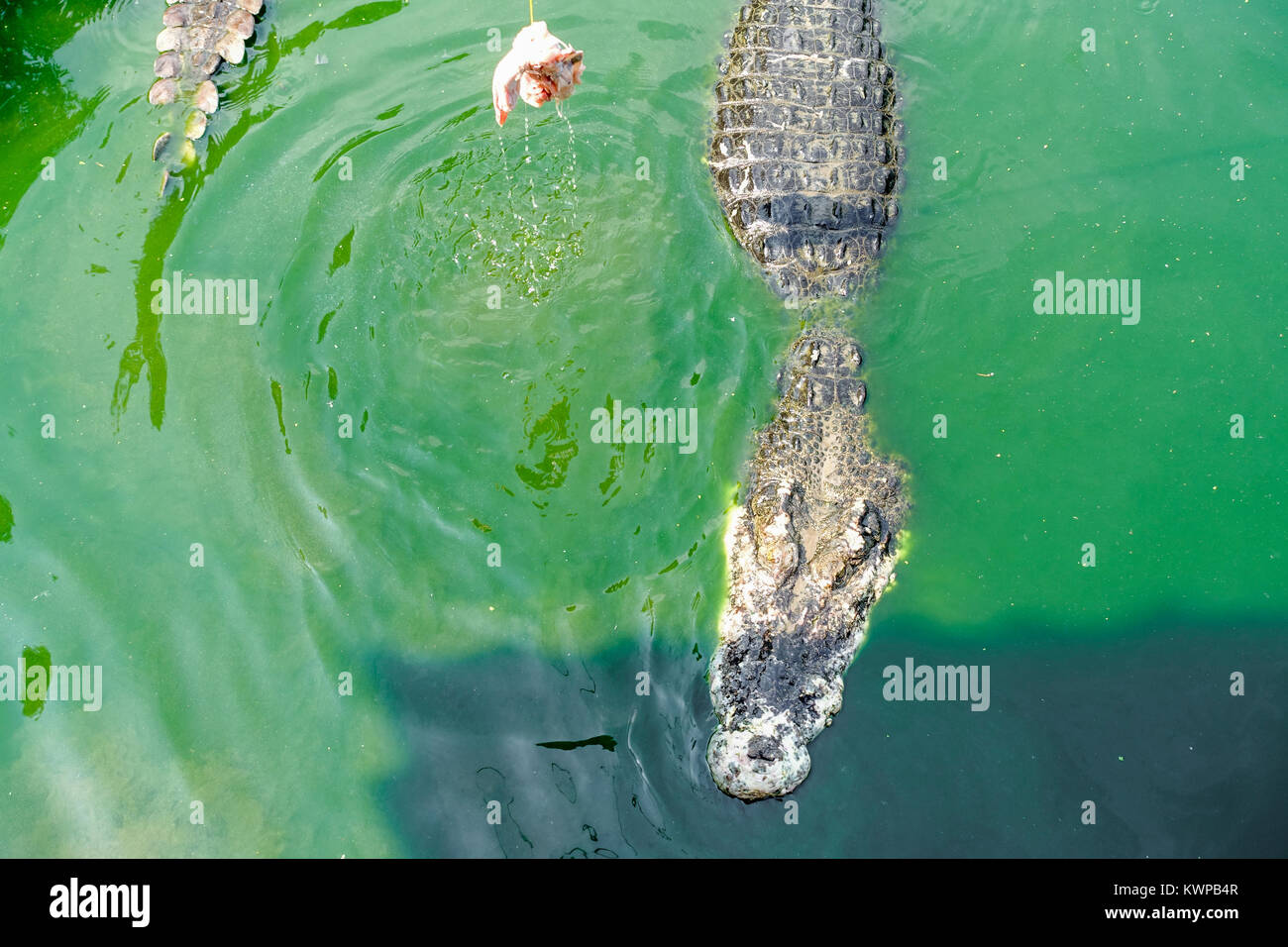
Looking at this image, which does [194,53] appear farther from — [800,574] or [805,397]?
[800,574]

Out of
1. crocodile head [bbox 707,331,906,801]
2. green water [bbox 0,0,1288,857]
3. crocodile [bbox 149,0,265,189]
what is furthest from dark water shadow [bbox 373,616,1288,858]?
crocodile [bbox 149,0,265,189]

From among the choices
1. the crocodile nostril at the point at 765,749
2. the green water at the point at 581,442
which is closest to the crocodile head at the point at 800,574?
the crocodile nostril at the point at 765,749

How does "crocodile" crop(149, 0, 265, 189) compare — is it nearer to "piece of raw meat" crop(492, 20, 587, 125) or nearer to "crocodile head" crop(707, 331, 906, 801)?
"piece of raw meat" crop(492, 20, 587, 125)

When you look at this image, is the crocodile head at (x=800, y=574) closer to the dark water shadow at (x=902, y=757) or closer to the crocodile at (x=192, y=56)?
the dark water shadow at (x=902, y=757)

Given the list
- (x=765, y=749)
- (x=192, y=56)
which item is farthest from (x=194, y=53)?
(x=765, y=749)
